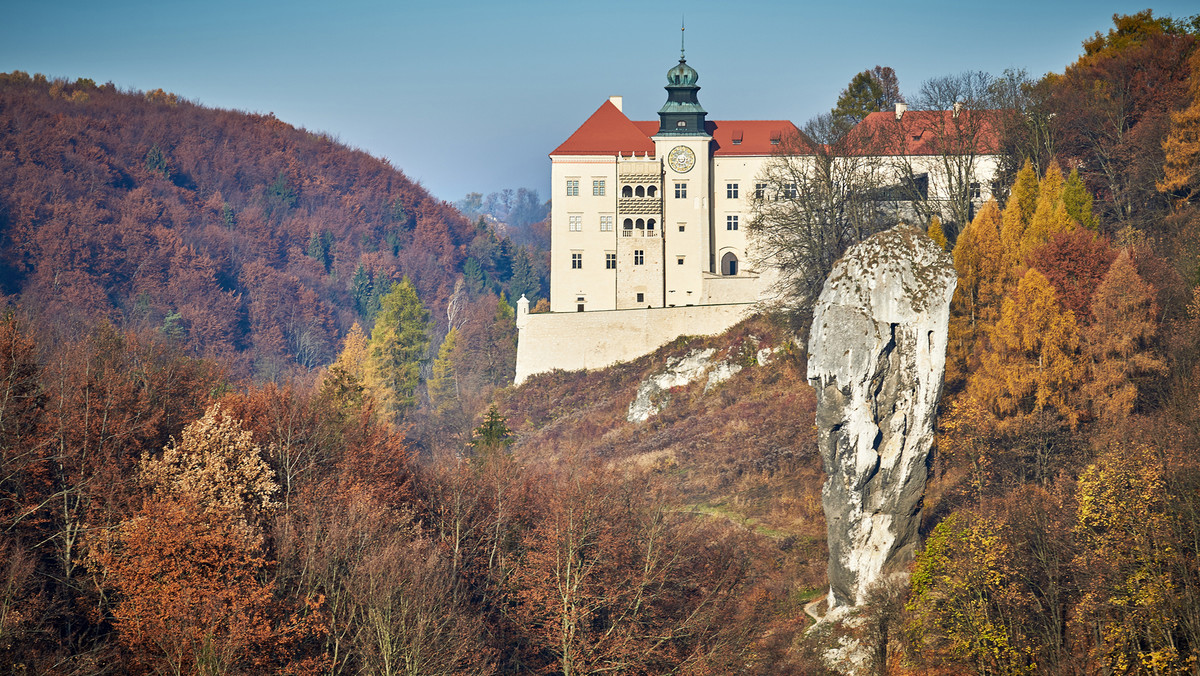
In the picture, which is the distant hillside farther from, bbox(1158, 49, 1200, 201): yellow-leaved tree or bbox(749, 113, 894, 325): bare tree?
bbox(1158, 49, 1200, 201): yellow-leaved tree

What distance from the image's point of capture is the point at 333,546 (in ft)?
95.9

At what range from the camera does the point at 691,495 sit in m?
44.2

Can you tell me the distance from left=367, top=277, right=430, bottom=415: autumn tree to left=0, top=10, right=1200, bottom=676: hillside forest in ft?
43.3

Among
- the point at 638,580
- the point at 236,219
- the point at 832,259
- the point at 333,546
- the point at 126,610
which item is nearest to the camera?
the point at 126,610

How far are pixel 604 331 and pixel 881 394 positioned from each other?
28.1 metres

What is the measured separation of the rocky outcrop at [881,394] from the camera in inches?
1258

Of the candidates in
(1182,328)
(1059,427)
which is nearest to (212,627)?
(1059,427)

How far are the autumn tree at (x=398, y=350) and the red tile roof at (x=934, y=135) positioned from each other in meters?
31.5

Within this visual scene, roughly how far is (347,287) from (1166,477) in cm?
11242

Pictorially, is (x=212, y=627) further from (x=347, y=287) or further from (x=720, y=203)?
(x=347, y=287)

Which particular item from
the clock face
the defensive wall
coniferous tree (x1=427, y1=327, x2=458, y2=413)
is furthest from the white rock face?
coniferous tree (x1=427, y1=327, x2=458, y2=413)

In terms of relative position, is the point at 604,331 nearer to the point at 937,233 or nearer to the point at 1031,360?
the point at 937,233

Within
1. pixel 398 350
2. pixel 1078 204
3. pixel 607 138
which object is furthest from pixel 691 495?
pixel 398 350

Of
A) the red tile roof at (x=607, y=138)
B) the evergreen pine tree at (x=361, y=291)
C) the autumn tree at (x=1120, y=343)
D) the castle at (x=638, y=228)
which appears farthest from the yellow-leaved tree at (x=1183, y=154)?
the evergreen pine tree at (x=361, y=291)
